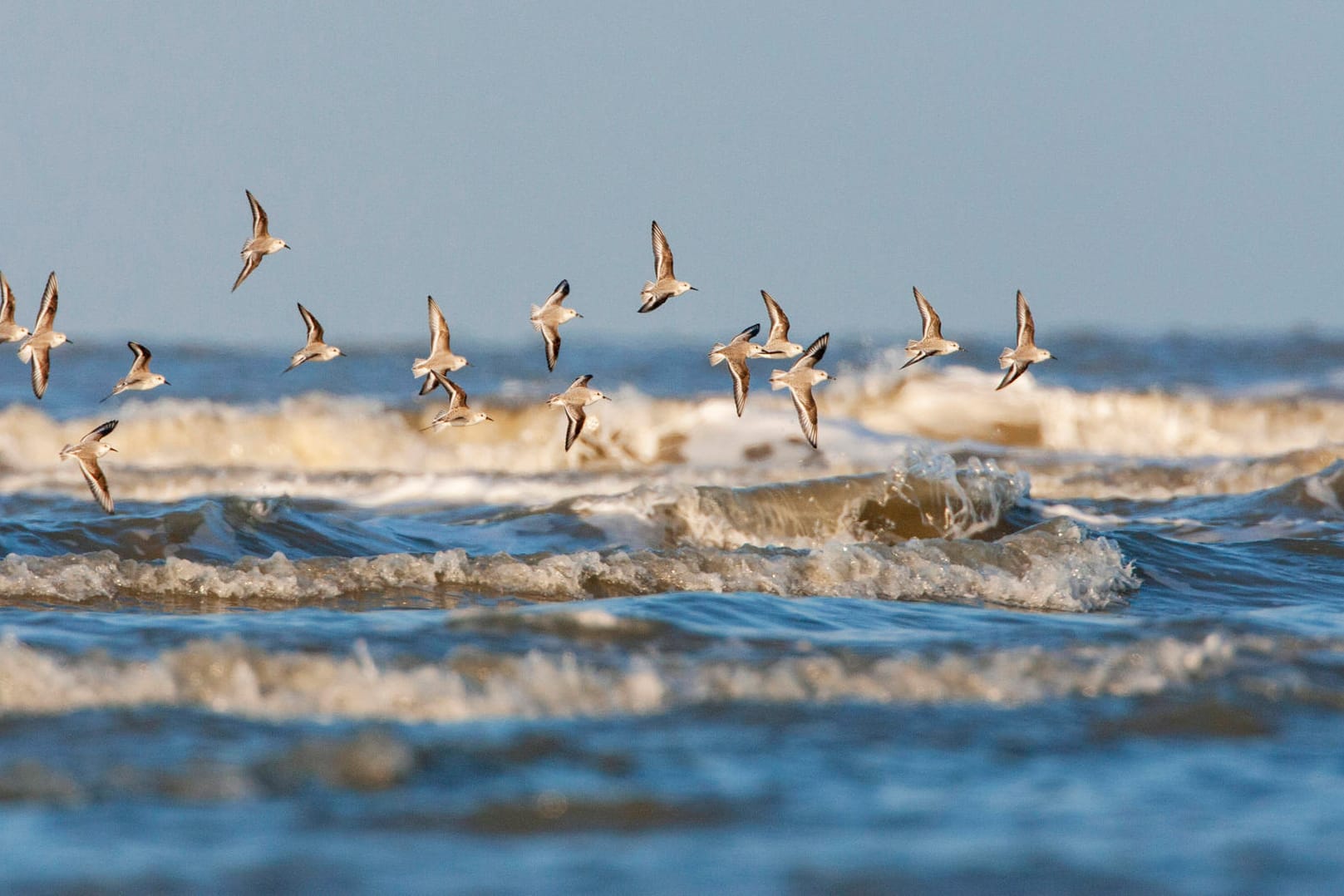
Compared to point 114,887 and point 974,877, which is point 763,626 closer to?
point 974,877

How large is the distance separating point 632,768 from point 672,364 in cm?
2615

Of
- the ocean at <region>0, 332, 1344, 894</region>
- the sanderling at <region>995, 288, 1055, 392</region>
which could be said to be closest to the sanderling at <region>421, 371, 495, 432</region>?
the ocean at <region>0, 332, 1344, 894</region>

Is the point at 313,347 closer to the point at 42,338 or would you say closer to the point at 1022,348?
the point at 42,338

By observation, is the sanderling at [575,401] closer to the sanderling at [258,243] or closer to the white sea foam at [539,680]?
the sanderling at [258,243]

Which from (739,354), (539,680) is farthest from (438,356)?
(539,680)

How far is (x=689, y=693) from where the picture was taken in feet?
24.9

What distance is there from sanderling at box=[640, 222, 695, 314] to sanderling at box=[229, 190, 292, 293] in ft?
8.86

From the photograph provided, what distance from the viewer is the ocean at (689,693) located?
5750 millimetres

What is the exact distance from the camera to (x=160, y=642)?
8266 mm

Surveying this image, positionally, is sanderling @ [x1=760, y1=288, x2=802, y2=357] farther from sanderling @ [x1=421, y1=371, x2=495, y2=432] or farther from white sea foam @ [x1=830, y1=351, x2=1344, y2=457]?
white sea foam @ [x1=830, y1=351, x2=1344, y2=457]

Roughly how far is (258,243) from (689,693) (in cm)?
671

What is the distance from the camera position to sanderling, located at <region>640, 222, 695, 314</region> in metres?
12.8

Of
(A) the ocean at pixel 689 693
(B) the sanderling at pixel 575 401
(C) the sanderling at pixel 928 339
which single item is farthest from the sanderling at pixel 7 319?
(C) the sanderling at pixel 928 339

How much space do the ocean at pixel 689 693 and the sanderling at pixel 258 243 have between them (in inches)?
70.1
